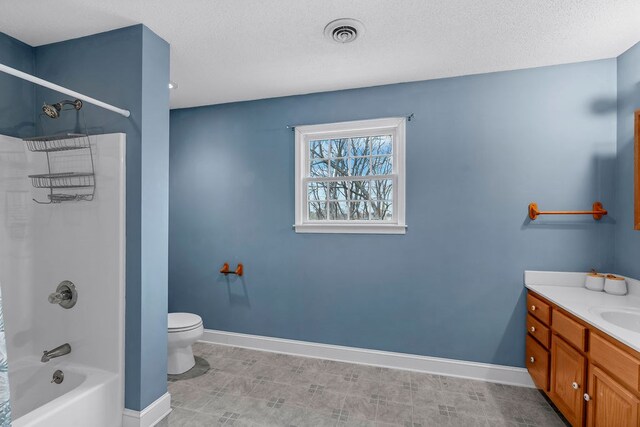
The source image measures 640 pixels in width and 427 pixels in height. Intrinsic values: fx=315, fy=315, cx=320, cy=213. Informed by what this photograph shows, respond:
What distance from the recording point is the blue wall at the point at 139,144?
6.32 feet

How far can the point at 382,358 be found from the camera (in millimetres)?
2721

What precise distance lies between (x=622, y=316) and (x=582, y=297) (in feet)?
0.92

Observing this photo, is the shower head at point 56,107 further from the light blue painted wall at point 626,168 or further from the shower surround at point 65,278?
the light blue painted wall at point 626,168

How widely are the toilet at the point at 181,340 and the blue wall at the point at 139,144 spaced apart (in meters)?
0.37

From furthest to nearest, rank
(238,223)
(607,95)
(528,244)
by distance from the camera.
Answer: (238,223) < (528,244) < (607,95)

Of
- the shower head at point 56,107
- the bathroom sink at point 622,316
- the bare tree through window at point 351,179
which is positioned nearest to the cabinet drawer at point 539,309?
the bathroom sink at point 622,316

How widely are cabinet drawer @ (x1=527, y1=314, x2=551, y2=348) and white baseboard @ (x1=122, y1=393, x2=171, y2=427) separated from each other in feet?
8.33

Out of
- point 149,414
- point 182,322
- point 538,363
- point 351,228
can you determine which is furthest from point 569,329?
point 182,322

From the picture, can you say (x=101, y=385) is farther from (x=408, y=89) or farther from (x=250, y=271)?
(x=408, y=89)

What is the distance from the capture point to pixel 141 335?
75.8 inches

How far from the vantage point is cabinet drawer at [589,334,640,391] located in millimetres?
1311

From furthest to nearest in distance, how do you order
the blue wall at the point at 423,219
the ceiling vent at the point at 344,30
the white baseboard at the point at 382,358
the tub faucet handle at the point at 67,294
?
the white baseboard at the point at 382,358 < the blue wall at the point at 423,219 < the tub faucet handle at the point at 67,294 < the ceiling vent at the point at 344,30

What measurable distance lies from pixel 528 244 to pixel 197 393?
273cm

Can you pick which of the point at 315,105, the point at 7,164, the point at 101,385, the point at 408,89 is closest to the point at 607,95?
the point at 408,89
